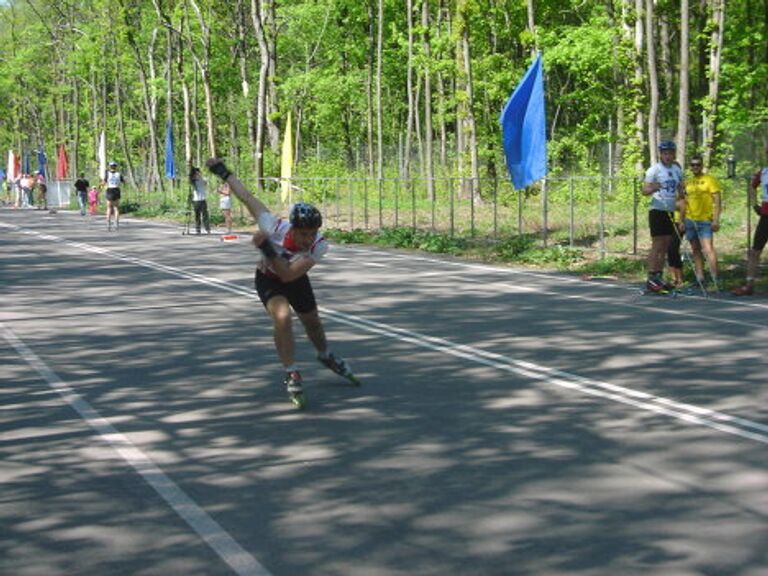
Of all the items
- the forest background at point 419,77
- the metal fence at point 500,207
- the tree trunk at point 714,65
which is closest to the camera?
the metal fence at point 500,207

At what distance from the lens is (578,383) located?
31.3 ft

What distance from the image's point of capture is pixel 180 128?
82.6m

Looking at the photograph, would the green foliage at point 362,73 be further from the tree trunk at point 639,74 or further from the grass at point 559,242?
the grass at point 559,242

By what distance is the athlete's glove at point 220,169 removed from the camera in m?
8.77

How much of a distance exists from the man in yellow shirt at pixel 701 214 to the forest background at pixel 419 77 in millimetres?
5257

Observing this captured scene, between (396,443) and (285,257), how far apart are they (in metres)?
1.82

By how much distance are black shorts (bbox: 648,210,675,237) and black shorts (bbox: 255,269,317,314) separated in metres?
7.96

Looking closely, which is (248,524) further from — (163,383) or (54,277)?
(54,277)

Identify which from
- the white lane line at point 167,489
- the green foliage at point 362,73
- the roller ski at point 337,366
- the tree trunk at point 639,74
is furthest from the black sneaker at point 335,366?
the green foliage at point 362,73

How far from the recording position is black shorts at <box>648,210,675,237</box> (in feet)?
52.6

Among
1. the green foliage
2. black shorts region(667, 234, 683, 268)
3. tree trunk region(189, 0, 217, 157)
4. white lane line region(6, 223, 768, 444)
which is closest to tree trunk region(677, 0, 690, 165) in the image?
the green foliage

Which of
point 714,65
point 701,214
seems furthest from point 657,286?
point 714,65

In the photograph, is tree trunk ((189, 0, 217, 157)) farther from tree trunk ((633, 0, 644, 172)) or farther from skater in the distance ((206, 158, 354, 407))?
skater in the distance ((206, 158, 354, 407))

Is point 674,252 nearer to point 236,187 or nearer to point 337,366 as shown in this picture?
point 337,366
